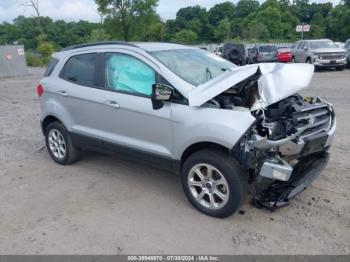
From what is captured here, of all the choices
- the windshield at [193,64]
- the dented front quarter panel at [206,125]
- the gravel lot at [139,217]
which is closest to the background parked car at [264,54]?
the gravel lot at [139,217]

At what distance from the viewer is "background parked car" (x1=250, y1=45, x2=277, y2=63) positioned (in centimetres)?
2466

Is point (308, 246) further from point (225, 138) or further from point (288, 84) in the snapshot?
point (288, 84)

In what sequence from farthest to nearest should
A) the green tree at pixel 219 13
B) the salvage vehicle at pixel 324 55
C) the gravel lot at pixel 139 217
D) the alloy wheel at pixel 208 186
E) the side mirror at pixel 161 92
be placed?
the green tree at pixel 219 13 < the salvage vehicle at pixel 324 55 < the side mirror at pixel 161 92 < the alloy wheel at pixel 208 186 < the gravel lot at pixel 139 217

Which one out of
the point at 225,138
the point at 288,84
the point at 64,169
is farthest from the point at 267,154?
the point at 64,169

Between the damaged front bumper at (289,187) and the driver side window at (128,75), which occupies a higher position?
the driver side window at (128,75)

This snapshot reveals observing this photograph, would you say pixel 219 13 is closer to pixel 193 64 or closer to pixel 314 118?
pixel 193 64

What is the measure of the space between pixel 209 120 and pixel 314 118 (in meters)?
1.16

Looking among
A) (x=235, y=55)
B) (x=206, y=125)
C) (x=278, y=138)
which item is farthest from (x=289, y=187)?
(x=235, y=55)

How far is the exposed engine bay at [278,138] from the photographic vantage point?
3598 mm

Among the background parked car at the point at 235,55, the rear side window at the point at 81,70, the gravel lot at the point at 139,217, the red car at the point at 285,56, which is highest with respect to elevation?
the rear side window at the point at 81,70

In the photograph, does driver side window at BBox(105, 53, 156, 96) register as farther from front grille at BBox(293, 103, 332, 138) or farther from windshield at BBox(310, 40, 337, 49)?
windshield at BBox(310, 40, 337, 49)

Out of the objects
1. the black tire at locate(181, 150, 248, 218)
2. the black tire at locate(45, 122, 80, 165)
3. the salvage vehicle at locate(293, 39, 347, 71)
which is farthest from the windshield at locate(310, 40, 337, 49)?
the black tire at locate(181, 150, 248, 218)

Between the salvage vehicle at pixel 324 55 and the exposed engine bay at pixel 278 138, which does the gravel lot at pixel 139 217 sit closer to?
the exposed engine bay at pixel 278 138

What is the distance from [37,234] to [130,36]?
38.5 metres
